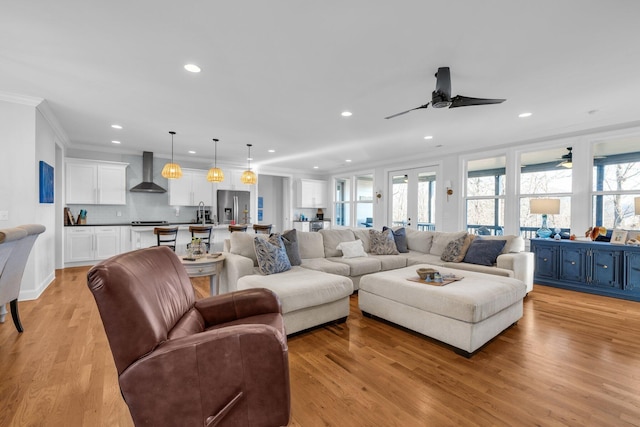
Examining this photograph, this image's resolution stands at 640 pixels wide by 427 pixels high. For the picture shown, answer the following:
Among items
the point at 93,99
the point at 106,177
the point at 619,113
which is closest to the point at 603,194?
the point at 619,113

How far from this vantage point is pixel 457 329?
237cm

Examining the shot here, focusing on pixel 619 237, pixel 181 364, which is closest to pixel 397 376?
pixel 181 364

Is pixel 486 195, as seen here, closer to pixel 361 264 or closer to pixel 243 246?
pixel 361 264

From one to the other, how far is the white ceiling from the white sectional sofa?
1789mm

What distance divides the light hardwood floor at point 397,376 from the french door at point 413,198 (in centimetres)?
394

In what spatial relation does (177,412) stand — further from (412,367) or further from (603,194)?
(603,194)

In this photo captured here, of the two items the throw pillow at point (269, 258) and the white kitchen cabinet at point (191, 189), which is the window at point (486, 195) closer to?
the throw pillow at point (269, 258)

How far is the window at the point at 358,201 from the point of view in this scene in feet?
28.3

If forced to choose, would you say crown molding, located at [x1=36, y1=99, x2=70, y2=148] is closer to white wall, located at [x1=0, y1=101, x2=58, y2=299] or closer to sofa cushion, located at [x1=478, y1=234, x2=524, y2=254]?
white wall, located at [x1=0, y1=101, x2=58, y2=299]

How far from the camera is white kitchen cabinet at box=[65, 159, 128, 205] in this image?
18.9ft

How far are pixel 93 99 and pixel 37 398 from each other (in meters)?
3.32

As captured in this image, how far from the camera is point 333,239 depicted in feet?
15.0

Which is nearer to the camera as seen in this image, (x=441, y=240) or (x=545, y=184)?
(x=441, y=240)

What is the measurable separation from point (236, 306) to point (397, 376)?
123 cm
